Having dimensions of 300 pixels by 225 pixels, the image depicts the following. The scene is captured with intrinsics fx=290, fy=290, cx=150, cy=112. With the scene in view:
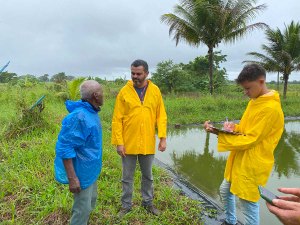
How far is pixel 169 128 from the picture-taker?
9.60 meters

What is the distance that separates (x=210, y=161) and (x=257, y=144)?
343 cm

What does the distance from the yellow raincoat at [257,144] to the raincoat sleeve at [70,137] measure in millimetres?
1387

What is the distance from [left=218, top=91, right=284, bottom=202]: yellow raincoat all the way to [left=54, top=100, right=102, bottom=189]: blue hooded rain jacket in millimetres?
1265

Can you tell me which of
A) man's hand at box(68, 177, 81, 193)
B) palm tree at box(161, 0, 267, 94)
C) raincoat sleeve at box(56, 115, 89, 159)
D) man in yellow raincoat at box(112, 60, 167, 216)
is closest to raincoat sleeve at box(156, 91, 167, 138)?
man in yellow raincoat at box(112, 60, 167, 216)

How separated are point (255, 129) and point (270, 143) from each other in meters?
0.22

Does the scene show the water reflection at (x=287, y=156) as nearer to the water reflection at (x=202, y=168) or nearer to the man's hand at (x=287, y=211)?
the water reflection at (x=202, y=168)

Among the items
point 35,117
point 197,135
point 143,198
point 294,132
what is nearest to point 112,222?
point 143,198

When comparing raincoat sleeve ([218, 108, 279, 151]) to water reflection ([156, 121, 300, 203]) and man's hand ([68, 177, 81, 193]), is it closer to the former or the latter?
man's hand ([68, 177, 81, 193])

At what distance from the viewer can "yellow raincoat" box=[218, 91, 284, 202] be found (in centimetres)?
258

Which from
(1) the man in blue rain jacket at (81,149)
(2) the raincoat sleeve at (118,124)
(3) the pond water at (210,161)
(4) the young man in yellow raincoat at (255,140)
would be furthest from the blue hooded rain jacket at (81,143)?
(3) the pond water at (210,161)

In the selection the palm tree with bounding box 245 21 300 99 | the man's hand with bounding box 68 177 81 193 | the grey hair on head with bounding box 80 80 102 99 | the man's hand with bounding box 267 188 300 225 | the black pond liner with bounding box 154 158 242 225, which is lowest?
the black pond liner with bounding box 154 158 242 225

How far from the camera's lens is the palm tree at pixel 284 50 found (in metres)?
17.1

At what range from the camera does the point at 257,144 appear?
264 cm

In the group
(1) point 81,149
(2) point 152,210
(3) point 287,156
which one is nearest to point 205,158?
(3) point 287,156
